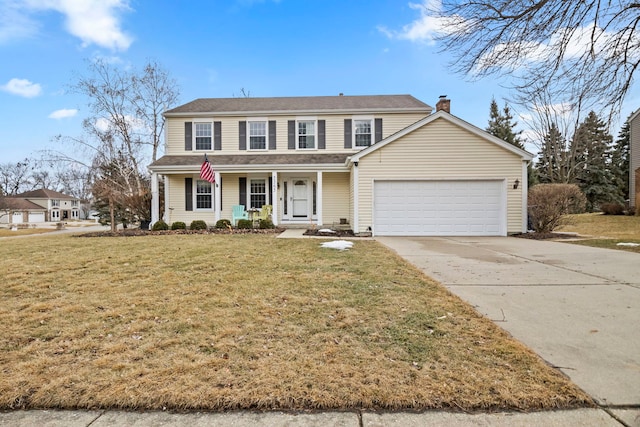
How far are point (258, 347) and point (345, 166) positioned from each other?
39.1ft

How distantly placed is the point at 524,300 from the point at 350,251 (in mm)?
4288

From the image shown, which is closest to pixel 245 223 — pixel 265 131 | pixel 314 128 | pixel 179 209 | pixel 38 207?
pixel 179 209

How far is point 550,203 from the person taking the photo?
1197 cm

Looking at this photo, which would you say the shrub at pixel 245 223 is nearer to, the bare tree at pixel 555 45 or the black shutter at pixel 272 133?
the black shutter at pixel 272 133

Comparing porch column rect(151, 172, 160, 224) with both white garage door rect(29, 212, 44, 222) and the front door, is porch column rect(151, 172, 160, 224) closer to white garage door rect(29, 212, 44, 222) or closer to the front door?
the front door

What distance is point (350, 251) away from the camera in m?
8.04

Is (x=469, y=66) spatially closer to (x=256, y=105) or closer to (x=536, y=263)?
(x=536, y=263)

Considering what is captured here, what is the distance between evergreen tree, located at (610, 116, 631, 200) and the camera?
32.4 metres

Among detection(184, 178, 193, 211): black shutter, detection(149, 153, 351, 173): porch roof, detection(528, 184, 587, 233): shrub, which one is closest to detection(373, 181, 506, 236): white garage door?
detection(528, 184, 587, 233): shrub

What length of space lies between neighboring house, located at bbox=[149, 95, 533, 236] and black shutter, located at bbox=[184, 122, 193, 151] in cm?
5

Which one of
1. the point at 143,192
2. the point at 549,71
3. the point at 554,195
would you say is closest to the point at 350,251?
the point at 549,71

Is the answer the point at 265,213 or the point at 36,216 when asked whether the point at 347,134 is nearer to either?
the point at 265,213

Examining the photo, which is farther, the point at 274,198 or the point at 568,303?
the point at 274,198

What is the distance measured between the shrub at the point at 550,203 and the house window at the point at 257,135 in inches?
471
